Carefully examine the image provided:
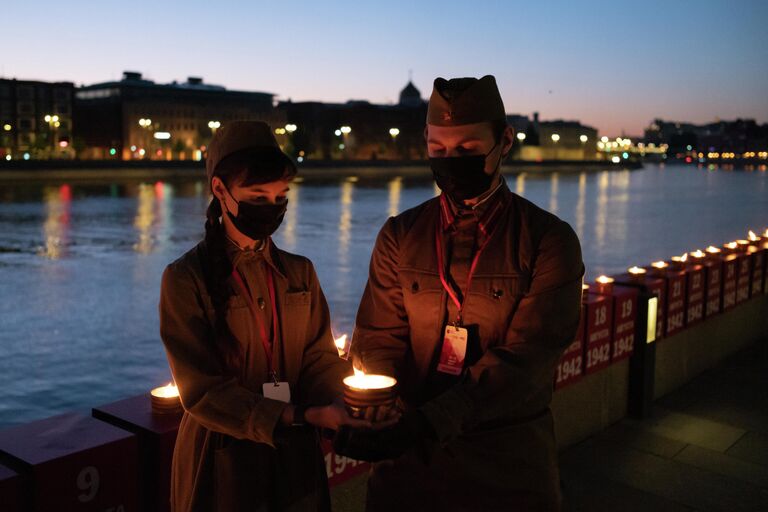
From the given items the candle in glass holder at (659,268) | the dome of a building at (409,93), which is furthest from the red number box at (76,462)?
the dome of a building at (409,93)

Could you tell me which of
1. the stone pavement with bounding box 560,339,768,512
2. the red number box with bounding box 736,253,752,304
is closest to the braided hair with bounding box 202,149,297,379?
the stone pavement with bounding box 560,339,768,512

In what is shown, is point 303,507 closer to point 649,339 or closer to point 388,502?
point 388,502

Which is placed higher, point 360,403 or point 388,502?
point 360,403

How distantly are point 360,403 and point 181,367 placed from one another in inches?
23.3

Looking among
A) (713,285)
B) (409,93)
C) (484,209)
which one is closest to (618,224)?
(713,285)

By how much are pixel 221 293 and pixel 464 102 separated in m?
1.00

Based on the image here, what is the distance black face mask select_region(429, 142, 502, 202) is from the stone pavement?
117 inches

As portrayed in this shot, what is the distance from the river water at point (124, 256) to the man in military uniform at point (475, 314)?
692cm

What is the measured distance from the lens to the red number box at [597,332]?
601 cm

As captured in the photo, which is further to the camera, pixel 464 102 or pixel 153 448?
pixel 153 448

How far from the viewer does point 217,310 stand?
8.58 feet

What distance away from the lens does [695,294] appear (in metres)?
7.73

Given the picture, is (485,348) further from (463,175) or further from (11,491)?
(11,491)

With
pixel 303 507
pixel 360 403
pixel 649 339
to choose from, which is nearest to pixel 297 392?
pixel 303 507
